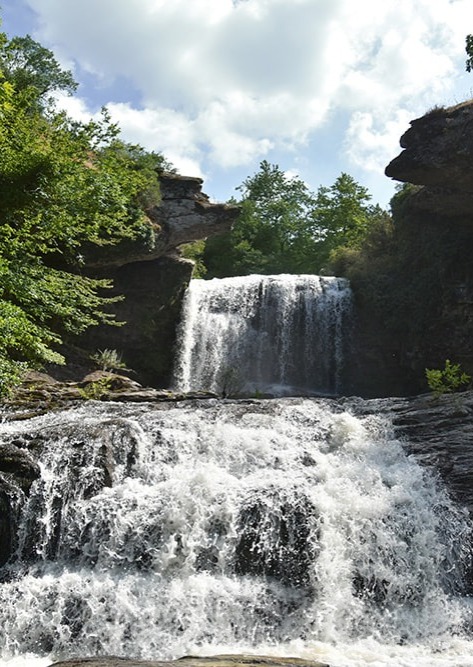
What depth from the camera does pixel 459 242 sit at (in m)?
21.4

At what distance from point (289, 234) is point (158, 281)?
77.5 ft

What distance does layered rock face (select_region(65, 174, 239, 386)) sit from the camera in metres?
21.3

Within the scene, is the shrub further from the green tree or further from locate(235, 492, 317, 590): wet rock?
the green tree

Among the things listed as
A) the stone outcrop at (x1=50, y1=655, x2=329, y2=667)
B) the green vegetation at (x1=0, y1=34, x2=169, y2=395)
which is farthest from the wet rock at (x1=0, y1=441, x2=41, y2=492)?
the stone outcrop at (x1=50, y1=655, x2=329, y2=667)

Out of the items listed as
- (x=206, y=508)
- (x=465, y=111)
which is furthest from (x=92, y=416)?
(x=465, y=111)

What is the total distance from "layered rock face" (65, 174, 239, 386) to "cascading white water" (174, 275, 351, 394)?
0.88 m

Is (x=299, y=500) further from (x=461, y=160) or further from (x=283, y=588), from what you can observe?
(x=461, y=160)

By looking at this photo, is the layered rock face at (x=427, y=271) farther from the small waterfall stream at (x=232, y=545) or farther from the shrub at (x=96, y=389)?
the small waterfall stream at (x=232, y=545)

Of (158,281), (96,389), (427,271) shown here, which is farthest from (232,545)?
(427,271)

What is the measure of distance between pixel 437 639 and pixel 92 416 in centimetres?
736

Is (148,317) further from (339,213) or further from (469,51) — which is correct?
(339,213)

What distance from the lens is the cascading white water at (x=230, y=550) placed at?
21.8 ft

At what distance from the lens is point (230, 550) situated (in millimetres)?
7762

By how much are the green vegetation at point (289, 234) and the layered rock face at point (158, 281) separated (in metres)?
15.9
